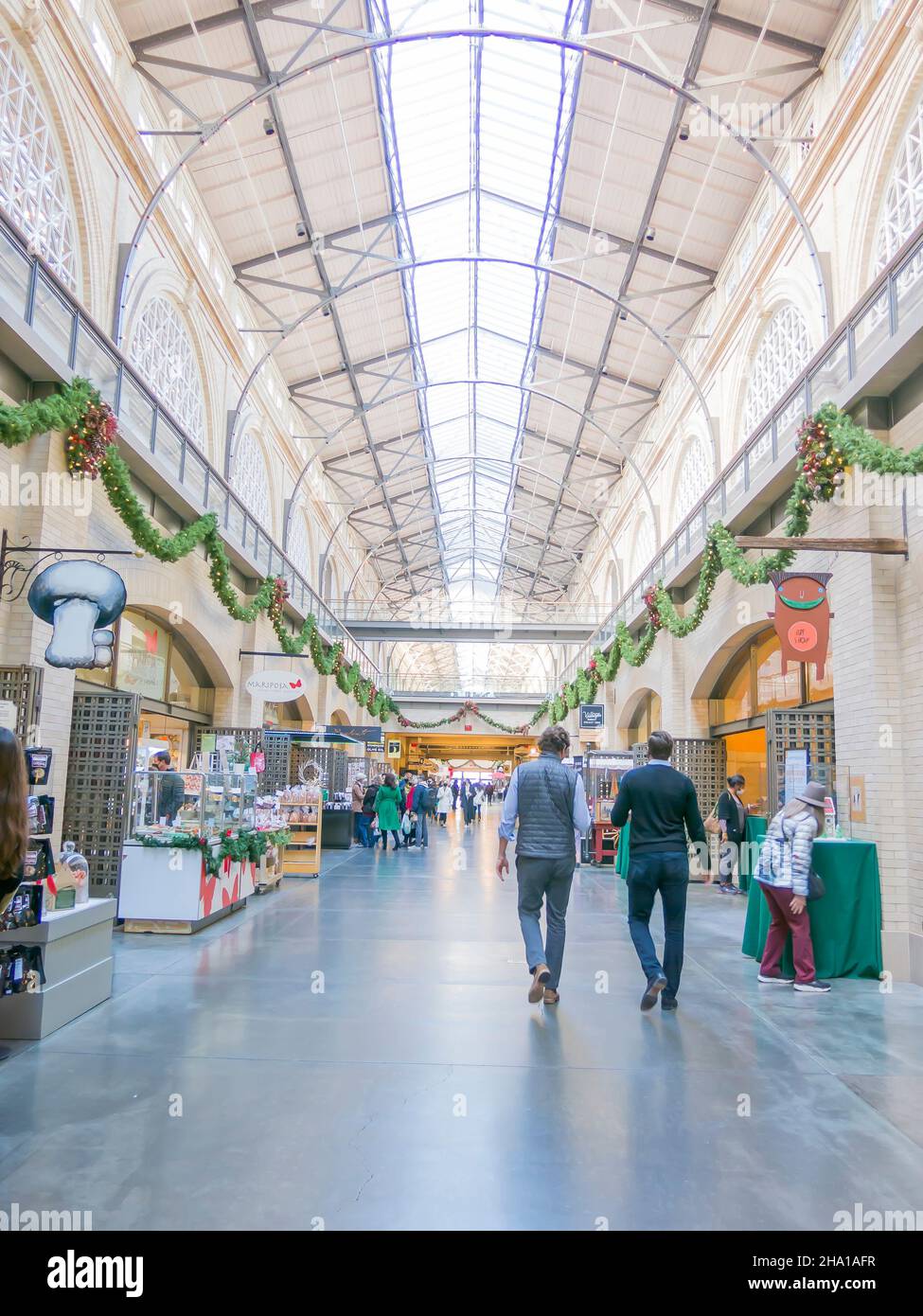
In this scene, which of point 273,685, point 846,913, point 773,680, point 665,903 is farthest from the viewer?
point 273,685

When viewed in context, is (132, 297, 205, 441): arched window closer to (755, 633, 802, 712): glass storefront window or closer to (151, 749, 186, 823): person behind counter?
(151, 749, 186, 823): person behind counter

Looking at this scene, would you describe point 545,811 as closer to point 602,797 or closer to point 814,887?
point 814,887

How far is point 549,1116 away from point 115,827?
656 centimetres

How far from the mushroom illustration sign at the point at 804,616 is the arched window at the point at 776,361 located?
549 cm

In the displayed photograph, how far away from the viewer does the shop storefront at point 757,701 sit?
418 inches

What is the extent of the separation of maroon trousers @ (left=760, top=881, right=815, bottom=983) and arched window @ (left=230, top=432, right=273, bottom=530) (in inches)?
543

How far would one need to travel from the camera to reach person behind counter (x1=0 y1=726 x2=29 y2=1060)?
2674mm

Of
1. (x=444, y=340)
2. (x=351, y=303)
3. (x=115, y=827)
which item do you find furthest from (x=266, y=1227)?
(x=444, y=340)

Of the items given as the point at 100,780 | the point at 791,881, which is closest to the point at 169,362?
the point at 100,780

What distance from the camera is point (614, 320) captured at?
1875cm

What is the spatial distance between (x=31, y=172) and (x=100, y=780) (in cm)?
671

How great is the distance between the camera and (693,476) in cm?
1862

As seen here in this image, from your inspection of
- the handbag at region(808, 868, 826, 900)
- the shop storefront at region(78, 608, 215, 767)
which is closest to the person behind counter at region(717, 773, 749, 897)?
the handbag at region(808, 868, 826, 900)

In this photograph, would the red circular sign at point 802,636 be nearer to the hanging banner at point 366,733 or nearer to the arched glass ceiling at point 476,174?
the arched glass ceiling at point 476,174
